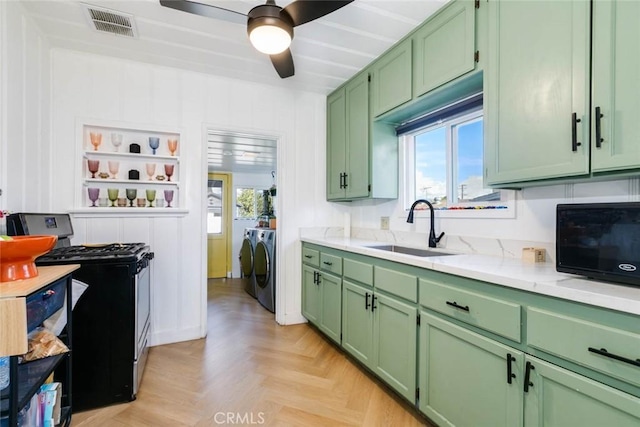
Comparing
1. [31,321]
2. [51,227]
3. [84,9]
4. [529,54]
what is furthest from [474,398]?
[84,9]

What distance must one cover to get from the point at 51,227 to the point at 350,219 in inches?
98.7

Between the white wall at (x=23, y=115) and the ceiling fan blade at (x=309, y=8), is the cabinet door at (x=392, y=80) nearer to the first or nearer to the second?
the ceiling fan blade at (x=309, y=8)

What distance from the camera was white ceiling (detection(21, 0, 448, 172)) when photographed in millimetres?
1953

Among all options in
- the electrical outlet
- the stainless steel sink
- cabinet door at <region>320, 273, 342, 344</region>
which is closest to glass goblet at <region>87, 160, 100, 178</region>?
cabinet door at <region>320, 273, 342, 344</region>

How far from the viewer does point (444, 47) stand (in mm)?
1885

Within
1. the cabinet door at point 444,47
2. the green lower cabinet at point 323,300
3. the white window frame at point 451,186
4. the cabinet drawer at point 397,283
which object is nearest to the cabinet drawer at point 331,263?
the green lower cabinet at point 323,300

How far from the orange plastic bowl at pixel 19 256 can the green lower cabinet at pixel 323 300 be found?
1.84 meters

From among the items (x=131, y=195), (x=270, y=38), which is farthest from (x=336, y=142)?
(x=131, y=195)

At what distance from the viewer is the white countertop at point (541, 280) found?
3.08 feet

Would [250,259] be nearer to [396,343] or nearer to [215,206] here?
[215,206]

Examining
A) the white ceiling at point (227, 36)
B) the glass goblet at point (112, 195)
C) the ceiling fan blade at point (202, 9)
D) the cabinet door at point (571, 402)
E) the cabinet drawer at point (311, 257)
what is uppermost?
the white ceiling at point (227, 36)

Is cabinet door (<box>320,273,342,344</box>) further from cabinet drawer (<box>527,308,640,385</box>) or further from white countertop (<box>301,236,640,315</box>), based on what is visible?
cabinet drawer (<box>527,308,640,385</box>)

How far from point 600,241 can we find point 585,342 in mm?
383

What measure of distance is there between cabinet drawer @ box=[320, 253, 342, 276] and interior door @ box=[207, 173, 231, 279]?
3.25 m
